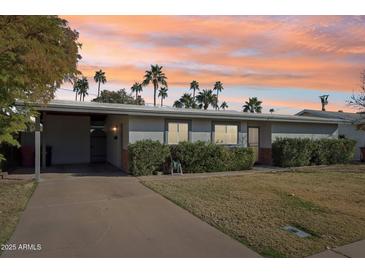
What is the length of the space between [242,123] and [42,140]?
972 centimetres

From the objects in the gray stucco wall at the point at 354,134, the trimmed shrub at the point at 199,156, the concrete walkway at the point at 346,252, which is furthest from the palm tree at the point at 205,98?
the concrete walkway at the point at 346,252

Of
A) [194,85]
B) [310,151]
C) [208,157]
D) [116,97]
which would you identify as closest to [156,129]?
[208,157]

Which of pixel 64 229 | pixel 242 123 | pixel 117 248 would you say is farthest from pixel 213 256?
pixel 242 123

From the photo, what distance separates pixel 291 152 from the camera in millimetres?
15586

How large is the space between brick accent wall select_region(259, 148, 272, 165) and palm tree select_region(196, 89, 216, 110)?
4268 centimetres

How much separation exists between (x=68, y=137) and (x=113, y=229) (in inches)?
499

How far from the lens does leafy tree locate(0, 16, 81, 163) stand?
236 inches

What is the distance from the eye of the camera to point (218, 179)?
11.4 m

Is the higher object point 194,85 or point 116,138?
point 194,85

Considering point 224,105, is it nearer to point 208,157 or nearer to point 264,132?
point 264,132

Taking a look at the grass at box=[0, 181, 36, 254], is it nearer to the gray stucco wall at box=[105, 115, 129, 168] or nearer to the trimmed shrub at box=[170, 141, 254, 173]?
the gray stucco wall at box=[105, 115, 129, 168]

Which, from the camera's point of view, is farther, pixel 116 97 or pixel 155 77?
pixel 155 77

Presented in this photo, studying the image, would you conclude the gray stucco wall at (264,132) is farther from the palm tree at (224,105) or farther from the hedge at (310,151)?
the palm tree at (224,105)

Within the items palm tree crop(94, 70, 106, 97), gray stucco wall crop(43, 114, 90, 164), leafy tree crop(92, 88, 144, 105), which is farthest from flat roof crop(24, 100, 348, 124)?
palm tree crop(94, 70, 106, 97)
